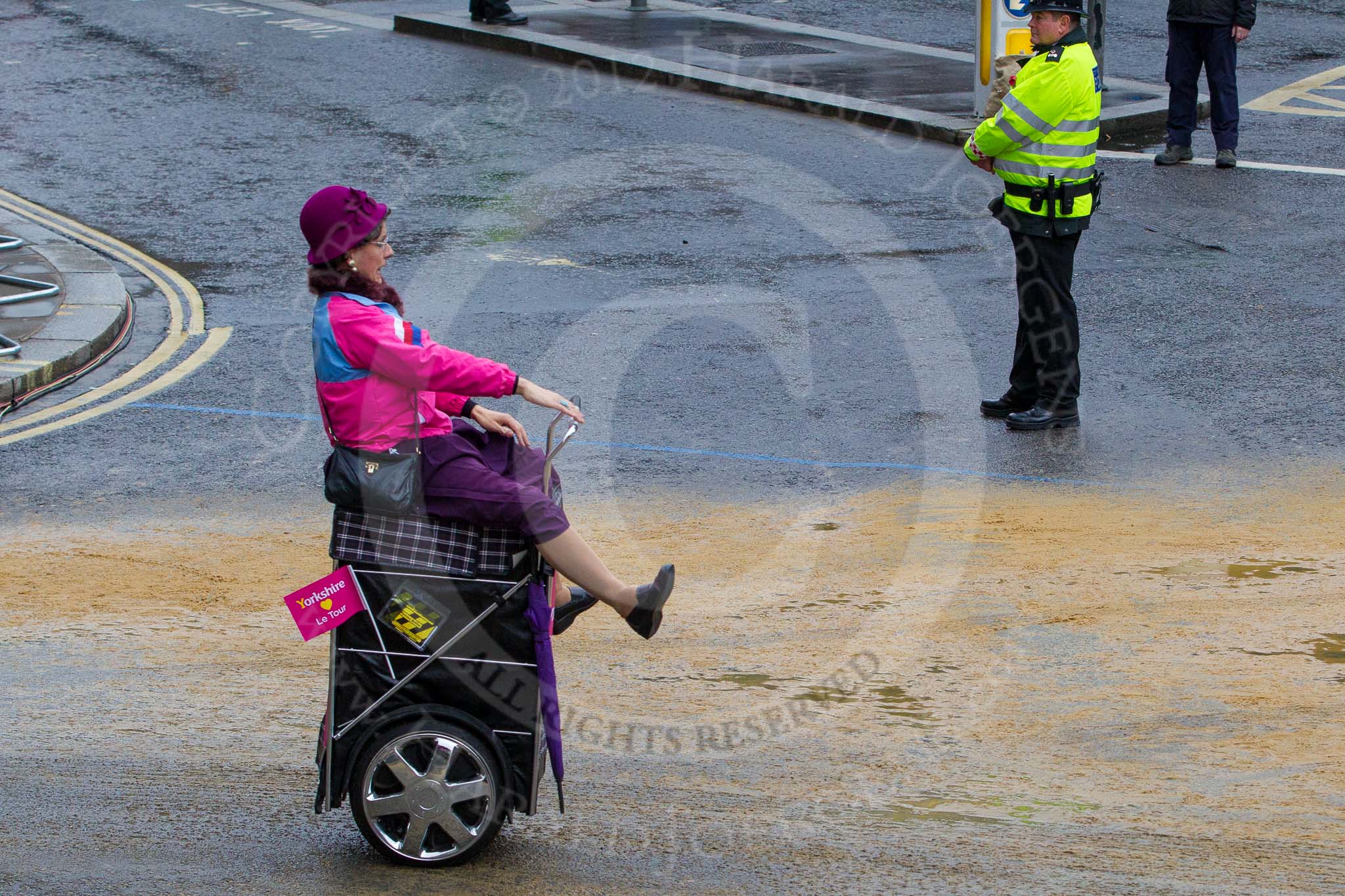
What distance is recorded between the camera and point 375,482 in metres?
4.26

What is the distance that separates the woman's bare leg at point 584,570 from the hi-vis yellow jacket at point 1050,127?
411cm

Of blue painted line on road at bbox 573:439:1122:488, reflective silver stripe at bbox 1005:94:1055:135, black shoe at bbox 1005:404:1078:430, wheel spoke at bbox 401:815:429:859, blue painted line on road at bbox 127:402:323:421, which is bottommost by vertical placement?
wheel spoke at bbox 401:815:429:859

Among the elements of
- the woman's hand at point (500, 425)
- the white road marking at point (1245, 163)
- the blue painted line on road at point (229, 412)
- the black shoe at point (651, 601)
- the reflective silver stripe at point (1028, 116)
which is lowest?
the blue painted line on road at point (229, 412)

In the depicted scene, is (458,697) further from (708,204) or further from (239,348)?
(708,204)

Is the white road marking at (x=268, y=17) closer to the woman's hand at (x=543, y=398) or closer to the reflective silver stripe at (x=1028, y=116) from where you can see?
the reflective silver stripe at (x=1028, y=116)

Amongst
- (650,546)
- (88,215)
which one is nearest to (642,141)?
(88,215)

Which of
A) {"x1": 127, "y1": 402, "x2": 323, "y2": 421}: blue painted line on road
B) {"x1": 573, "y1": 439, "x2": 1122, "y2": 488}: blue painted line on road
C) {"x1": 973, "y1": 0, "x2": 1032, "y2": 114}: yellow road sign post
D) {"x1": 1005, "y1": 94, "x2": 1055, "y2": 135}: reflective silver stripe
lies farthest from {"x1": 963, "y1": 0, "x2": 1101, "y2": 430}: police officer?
{"x1": 973, "y1": 0, "x2": 1032, "y2": 114}: yellow road sign post

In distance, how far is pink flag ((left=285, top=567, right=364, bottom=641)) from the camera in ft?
13.8

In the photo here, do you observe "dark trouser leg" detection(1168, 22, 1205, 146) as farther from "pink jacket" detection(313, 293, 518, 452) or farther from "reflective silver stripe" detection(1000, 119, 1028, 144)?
"pink jacket" detection(313, 293, 518, 452)

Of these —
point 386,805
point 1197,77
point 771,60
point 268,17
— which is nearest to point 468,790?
point 386,805

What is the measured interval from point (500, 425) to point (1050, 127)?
14.0 feet

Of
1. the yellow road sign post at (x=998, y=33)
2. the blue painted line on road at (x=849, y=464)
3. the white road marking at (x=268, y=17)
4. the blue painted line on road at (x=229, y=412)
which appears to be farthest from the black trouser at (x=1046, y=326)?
the white road marking at (x=268, y=17)

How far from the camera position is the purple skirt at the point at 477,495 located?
4.28 m

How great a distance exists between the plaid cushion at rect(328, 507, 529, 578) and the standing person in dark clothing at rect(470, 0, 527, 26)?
14977mm
